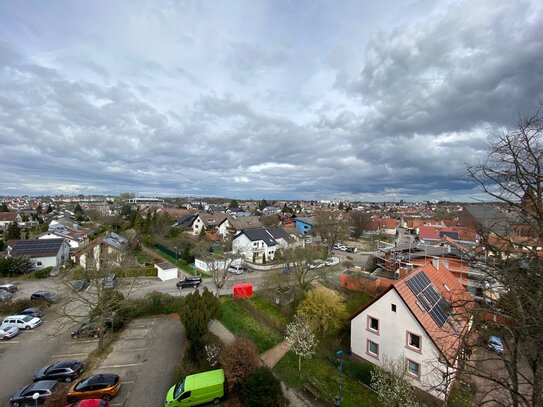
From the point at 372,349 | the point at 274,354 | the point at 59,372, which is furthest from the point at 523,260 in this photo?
the point at 59,372

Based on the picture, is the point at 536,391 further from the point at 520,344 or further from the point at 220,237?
the point at 220,237

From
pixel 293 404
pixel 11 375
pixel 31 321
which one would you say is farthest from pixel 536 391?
pixel 31 321

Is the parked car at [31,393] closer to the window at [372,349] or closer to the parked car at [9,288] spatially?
the window at [372,349]

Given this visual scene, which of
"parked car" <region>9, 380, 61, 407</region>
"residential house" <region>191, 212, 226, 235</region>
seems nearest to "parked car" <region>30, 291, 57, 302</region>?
"parked car" <region>9, 380, 61, 407</region>

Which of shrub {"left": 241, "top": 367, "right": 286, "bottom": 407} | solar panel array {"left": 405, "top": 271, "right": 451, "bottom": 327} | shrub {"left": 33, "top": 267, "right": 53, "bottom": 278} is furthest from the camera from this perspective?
shrub {"left": 33, "top": 267, "right": 53, "bottom": 278}

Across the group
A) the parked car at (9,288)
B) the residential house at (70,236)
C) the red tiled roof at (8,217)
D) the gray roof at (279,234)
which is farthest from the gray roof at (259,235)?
the red tiled roof at (8,217)

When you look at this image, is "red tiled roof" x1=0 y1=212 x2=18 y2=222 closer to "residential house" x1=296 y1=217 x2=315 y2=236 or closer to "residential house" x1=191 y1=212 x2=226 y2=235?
"residential house" x1=191 y1=212 x2=226 y2=235
